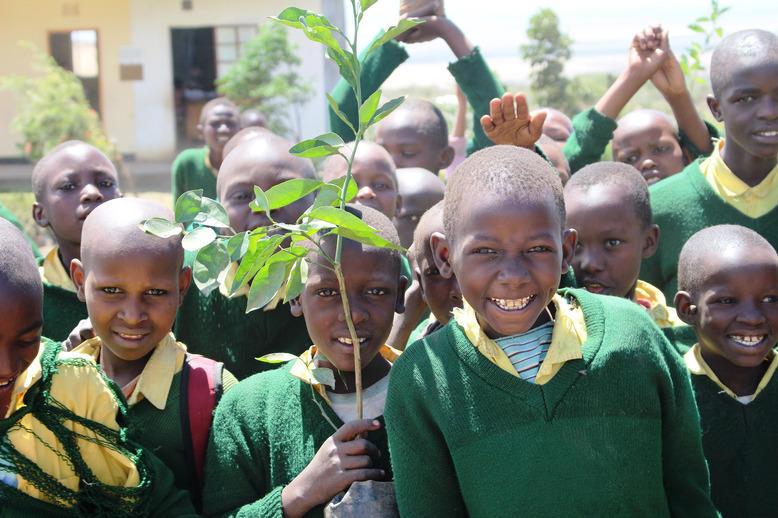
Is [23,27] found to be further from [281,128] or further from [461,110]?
[461,110]

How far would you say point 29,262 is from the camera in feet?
5.65

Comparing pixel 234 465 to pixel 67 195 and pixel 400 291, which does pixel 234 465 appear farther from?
pixel 67 195

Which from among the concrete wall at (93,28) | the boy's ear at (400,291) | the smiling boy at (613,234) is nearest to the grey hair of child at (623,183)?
the smiling boy at (613,234)

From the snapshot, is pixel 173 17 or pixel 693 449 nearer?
pixel 693 449

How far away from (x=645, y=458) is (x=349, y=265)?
808mm

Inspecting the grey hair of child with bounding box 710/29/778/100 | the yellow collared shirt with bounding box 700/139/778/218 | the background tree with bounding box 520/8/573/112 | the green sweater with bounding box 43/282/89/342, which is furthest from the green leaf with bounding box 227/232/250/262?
the background tree with bounding box 520/8/573/112

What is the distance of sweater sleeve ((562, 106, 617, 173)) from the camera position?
10.8 feet

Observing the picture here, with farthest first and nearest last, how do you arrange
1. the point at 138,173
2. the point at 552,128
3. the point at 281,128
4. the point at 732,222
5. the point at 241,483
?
the point at 138,173 < the point at 281,128 < the point at 552,128 < the point at 732,222 < the point at 241,483

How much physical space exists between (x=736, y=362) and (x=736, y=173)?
3.12 ft

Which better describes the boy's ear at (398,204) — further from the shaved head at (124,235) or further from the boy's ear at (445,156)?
the shaved head at (124,235)

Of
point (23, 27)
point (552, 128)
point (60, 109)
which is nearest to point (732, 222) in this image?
point (552, 128)

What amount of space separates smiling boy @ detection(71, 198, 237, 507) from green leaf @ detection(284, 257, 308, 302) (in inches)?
22.1

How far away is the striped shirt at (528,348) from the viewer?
5.73 feet

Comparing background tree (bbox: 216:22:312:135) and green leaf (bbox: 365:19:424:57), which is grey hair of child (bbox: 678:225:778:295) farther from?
background tree (bbox: 216:22:312:135)
